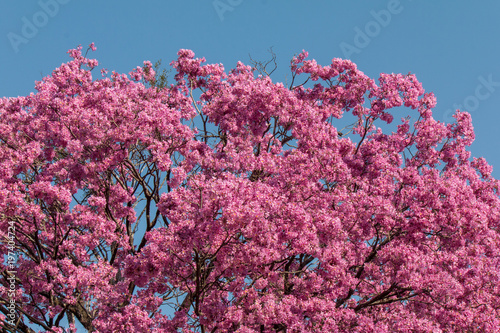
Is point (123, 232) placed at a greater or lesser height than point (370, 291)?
greater

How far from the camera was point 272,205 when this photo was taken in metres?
10.5

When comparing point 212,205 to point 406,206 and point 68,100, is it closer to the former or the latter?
point 406,206

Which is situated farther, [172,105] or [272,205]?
[172,105]

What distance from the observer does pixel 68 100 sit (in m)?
14.7

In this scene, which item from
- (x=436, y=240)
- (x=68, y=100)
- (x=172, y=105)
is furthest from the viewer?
(x=172, y=105)

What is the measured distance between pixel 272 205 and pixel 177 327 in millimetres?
3925

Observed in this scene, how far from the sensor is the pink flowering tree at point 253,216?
35.9ft

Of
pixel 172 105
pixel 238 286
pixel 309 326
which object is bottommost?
pixel 309 326

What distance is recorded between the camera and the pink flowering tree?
35.9 feet

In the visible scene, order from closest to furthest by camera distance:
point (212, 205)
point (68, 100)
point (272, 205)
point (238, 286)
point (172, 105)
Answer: point (212, 205)
point (272, 205)
point (238, 286)
point (68, 100)
point (172, 105)

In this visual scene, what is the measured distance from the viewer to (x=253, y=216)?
364 inches

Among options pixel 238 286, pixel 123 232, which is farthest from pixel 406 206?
pixel 123 232

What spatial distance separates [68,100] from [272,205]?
8.13m

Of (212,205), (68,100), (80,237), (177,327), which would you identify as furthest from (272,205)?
(68,100)
